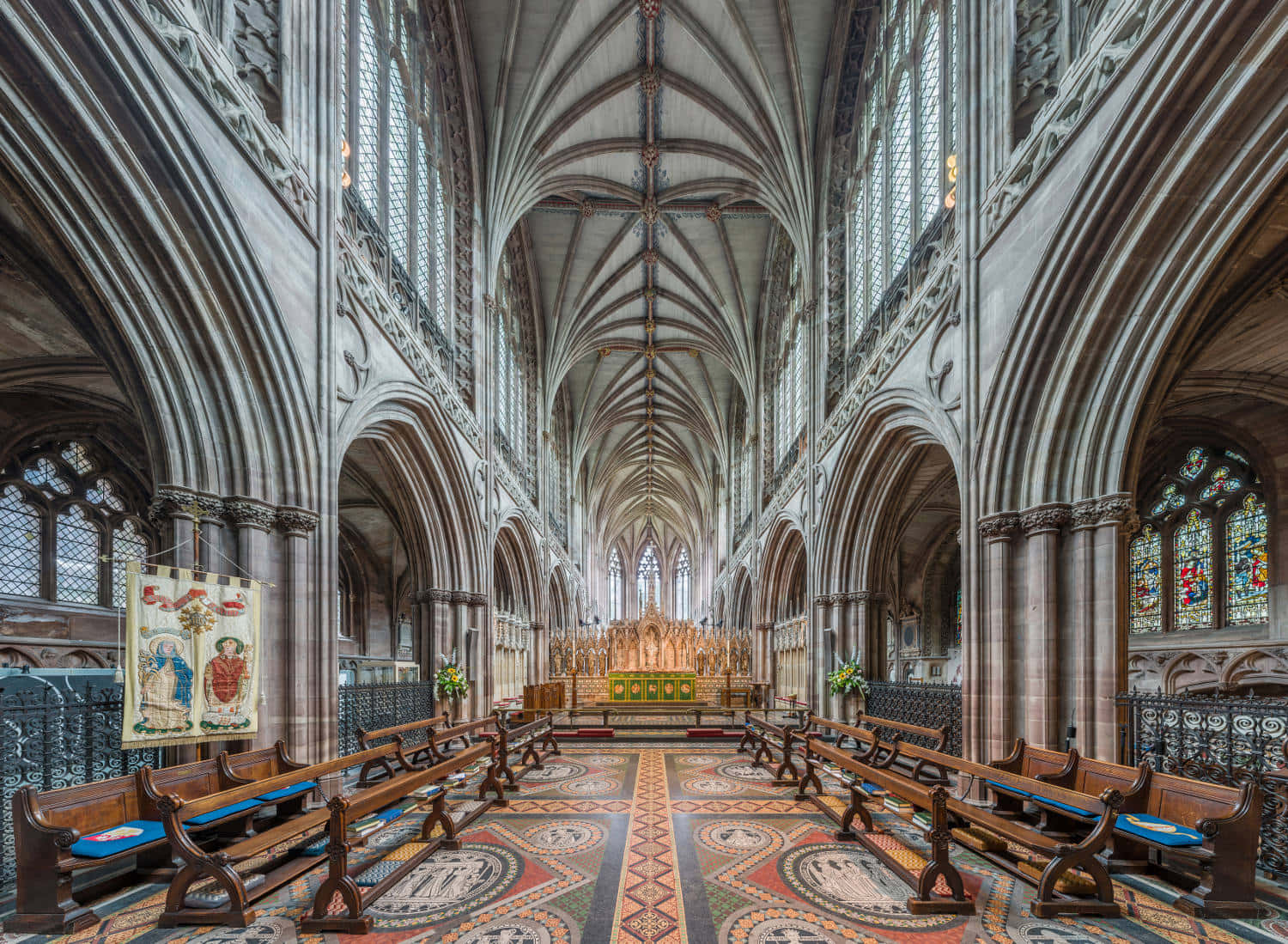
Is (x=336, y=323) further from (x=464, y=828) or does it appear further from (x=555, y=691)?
(x=555, y=691)

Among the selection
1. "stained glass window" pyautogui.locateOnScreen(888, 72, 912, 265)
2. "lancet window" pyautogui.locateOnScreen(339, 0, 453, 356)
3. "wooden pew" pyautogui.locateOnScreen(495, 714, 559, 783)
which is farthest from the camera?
"stained glass window" pyautogui.locateOnScreen(888, 72, 912, 265)

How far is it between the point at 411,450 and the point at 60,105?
7652 millimetres

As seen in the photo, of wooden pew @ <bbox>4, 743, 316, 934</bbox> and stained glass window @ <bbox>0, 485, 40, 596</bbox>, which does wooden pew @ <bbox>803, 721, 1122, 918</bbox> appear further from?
stained glass window @ <bbox>0, 485, 40, 596</bbox>

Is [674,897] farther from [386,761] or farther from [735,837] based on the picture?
[386,761]

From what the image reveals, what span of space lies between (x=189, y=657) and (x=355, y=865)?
2463 mm

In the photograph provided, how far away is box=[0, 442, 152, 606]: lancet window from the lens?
11.8m

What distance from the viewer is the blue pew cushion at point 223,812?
527 cm

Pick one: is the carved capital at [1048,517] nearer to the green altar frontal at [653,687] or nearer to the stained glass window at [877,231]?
the stained glass window at [877,231]

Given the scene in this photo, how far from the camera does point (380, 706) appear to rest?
36.9 feet

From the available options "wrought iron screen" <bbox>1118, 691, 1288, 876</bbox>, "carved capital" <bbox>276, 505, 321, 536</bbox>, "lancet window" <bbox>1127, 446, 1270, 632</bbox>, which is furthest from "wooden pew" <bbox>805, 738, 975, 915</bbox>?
"lancet window" <bbox>1127, 446, 1270, 632</bbox>

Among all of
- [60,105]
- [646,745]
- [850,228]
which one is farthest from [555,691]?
[60,105]

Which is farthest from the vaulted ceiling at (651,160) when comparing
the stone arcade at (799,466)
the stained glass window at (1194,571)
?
the stained glass window at (1194,571)

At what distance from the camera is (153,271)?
626 cm

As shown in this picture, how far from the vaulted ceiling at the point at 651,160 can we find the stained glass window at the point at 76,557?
1015cm
